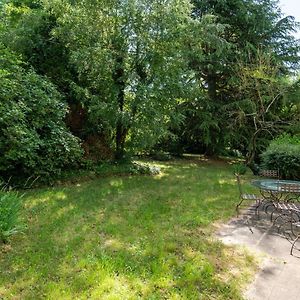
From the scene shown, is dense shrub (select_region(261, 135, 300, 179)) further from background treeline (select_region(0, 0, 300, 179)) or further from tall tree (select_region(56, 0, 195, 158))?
tall tree (select_region(56, 0, 195, 158))

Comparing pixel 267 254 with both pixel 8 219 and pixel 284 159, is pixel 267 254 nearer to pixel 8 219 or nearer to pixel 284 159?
pixel 8 219

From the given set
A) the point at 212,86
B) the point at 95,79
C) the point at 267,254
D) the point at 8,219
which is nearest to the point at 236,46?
the point at 212,86

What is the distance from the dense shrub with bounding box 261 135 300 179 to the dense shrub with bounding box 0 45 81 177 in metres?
6.09

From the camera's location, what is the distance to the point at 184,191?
7680 mm

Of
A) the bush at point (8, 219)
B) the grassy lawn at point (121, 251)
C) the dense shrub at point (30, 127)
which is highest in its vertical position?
the dense shrub at point (30, 127)

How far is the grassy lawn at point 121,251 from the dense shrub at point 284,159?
3567mm

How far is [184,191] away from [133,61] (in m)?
4.34

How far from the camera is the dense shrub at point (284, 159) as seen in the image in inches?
372

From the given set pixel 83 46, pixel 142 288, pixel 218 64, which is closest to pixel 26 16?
pixel 83 46

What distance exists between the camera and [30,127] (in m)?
7.17

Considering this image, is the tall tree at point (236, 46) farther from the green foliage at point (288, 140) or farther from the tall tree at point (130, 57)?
the tall tree at point (130, 57)

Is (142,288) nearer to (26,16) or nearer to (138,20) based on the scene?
(138,20)

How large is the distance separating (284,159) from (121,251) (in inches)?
286

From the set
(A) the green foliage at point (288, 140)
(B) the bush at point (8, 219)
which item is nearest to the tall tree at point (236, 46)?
(A) the green foliage at point (288, 140)
